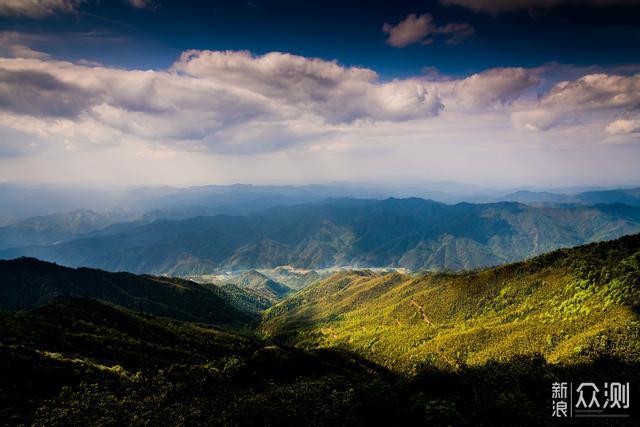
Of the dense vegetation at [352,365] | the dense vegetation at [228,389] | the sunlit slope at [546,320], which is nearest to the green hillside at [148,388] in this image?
the dense vegetation at [228,389]

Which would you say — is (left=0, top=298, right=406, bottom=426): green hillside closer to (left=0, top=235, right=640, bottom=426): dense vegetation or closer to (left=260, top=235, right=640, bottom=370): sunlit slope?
(left=0, top=235, right=640, bottom=426): dense vegetation

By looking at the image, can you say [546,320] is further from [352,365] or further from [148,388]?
[148,388]

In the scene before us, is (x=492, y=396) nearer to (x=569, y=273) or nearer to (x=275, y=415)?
(x=275, y=415)

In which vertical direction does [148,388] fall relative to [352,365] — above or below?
above

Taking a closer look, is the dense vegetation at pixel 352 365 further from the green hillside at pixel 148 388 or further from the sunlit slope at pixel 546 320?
the sunlit slope at pixel 546 320

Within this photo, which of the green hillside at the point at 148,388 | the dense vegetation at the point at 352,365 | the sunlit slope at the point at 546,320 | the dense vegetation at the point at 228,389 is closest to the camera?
the green hillside at the point at 148,388

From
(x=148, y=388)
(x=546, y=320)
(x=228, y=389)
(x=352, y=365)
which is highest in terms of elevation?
(x=148, y=388)

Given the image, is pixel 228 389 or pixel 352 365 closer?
pixel 228 389

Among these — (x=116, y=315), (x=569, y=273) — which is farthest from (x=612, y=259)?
(x=116, y=315)

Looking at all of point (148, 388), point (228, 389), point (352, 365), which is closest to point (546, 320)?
point (352, 365)

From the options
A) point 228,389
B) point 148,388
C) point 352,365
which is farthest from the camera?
point 352,365

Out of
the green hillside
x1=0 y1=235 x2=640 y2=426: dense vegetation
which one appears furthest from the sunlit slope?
the green hillside

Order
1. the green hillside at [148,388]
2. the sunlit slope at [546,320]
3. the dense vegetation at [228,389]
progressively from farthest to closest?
the sunlit slope at [546,320], the dense vegetation at [228,389], the green hillside at [148,388]
